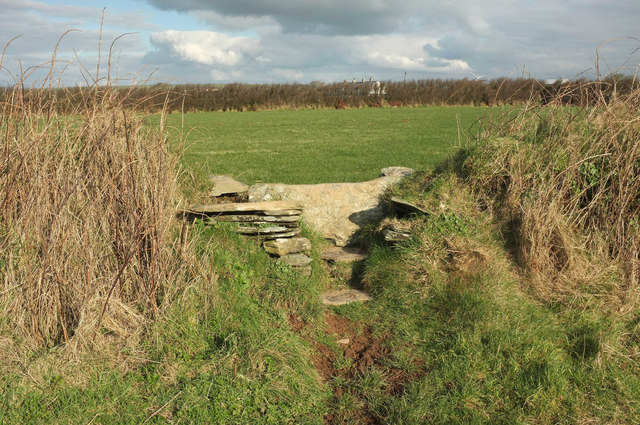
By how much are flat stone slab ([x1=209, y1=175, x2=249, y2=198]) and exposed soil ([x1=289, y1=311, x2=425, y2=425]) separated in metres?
2.34

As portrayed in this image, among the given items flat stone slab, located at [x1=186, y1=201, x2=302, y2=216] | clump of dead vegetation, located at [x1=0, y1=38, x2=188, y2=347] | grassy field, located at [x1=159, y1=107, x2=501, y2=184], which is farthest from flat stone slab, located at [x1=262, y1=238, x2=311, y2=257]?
grassy field, located at [x1=159, y1=107, x2=501, y2=184]

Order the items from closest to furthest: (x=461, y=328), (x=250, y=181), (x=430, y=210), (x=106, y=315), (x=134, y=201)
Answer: (x=106, y=315), (x=134, y=201), (x=461, y=328), (x=430, y=210), (x=250, y=181)

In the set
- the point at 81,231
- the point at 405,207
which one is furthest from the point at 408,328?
the point at 81,231

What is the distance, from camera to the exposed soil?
4070 mm

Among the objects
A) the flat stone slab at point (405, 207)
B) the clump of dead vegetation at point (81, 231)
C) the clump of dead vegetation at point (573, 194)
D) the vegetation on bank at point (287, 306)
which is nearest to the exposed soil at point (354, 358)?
the vegetation on bank at point (287, 306)

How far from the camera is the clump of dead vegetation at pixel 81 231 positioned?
159 inches

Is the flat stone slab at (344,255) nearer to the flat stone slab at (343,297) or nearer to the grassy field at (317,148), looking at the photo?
the flat stone slab at (343,297)

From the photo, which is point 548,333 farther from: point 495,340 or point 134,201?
point 134,201

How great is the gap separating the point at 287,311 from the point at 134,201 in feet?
6.03

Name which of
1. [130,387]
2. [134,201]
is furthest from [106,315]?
[134,201]

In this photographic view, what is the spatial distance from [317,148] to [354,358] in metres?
11.2

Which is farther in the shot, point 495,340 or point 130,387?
point 495,340

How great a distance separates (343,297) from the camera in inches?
220

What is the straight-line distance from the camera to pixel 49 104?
4.88 m
